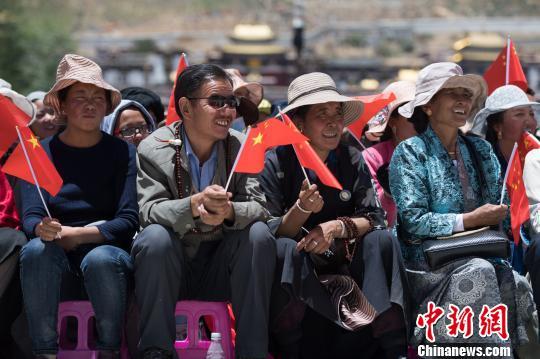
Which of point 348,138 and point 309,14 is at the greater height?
point 309,14

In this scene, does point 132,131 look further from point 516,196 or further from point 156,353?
point 516,196

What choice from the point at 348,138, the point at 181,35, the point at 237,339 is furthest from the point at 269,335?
the point at 181,35

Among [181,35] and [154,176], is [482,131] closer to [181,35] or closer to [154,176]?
[154,176]

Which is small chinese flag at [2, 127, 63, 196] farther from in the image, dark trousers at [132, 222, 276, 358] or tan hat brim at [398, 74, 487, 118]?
tan hat brim at [398, 74, 487, 118]

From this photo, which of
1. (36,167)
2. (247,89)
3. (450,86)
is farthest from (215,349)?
(247,89)

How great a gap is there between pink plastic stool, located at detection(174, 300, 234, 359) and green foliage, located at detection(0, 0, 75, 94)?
34.3 meters

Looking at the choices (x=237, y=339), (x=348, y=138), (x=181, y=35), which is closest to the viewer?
(x=237, y=339)

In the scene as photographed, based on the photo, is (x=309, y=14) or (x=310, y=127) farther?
(x=309, y=14)

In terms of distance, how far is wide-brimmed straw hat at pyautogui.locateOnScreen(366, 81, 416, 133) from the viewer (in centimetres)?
523

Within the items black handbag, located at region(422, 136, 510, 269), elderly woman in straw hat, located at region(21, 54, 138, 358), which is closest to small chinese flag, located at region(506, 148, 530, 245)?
black handbag, located at region(422, 136, 510, 269)

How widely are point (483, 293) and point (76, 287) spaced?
149 cm

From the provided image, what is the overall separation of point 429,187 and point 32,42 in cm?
4914

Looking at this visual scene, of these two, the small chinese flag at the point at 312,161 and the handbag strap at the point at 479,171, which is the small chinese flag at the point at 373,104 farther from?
the small chinese flag at the point at 312,161

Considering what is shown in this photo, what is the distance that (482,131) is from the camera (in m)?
5.20
